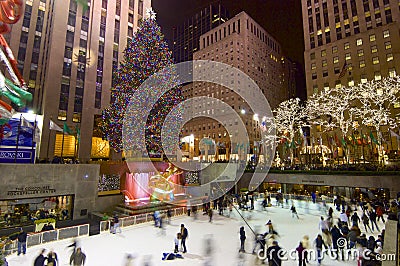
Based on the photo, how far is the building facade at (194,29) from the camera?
3871 inches

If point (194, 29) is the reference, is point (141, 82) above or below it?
below

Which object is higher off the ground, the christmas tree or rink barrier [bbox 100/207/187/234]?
the christmas tree

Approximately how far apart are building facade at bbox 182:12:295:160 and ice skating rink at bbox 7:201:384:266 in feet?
148

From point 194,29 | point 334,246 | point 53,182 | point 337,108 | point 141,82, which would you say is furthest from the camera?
point 194,29

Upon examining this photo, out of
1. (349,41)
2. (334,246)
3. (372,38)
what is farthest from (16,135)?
(372,38)

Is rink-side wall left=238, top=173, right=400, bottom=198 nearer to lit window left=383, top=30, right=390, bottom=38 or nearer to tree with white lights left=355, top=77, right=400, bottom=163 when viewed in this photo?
tree with white lights left=355, top=77, right=400, bottom=163

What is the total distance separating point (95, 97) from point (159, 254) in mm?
→ 27764

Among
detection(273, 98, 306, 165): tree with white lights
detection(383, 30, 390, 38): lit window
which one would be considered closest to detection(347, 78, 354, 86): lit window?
detection(383, 30, 390, 38): lit window

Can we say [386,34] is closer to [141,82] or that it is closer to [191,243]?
[141,82]

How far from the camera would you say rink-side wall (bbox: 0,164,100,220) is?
1381cm

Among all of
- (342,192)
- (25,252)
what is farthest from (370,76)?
(25,252)

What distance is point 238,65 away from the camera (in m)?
A: 67.6

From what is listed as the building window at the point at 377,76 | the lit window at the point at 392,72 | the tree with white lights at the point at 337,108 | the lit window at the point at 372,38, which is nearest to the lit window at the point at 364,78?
the building window at the point at 377,76

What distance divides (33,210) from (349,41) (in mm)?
59099
